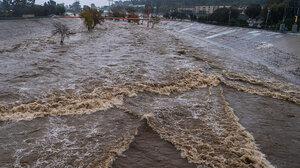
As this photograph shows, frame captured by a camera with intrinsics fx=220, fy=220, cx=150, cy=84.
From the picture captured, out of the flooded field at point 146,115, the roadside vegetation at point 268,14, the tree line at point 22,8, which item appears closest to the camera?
the flooded field at point 146,115

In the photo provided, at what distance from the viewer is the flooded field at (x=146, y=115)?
6.36m

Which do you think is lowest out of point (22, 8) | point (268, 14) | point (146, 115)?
point (146, 115)

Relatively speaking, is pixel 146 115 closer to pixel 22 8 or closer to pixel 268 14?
pixel 268 14

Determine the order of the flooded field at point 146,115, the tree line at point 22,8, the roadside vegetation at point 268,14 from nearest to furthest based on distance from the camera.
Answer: the flooded field at point 146,115 → the roadside vegetation at point 268,14 → the tree line at point 22,8

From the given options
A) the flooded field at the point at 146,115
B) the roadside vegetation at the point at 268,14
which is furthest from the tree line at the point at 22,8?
the flooded field at the point at 146,115

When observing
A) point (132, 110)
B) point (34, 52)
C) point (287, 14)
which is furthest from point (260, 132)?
point (287, 14)

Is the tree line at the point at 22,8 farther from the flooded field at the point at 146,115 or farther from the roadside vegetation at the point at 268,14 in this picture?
the flooded field at the point at 146,115

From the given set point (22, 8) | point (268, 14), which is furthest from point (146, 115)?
point (22, 8)

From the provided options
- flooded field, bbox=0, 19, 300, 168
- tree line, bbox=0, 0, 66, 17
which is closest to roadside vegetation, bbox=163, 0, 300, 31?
flooded field, bbox=0, 19, 300, 168

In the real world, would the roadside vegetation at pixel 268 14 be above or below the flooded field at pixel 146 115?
above

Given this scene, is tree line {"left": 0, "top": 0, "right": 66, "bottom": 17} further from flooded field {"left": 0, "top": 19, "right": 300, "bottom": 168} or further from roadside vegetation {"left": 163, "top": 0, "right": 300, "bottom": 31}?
flooded field {"left": 0, "top": 19, "right": 300, "bottom": 168}

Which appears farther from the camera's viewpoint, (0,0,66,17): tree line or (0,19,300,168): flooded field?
(0,0,66,17): tree line

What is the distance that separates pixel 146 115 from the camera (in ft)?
28.1

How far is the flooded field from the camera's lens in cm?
636
